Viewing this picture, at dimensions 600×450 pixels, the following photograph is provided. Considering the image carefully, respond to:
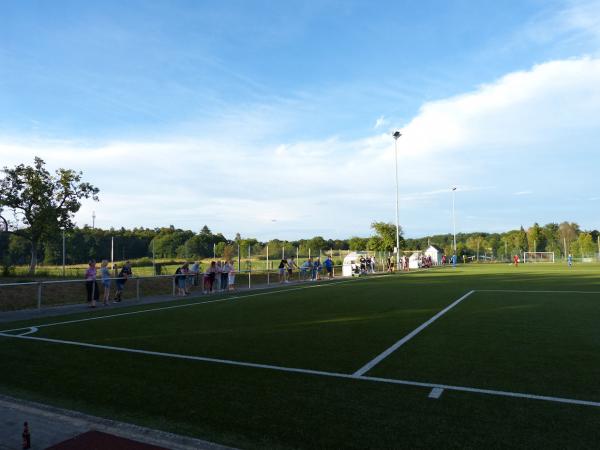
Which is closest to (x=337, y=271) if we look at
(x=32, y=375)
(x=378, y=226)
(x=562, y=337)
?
(x=378, y=226)

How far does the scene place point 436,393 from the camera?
4.98 metres

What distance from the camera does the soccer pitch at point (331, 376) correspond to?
3.98 m

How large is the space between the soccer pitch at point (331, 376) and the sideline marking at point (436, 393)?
0.02 meters

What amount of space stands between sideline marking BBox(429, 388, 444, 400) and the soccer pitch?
0.07 feet

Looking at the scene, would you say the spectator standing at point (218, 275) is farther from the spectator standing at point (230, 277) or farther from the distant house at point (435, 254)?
the distant house at point (435, 254)

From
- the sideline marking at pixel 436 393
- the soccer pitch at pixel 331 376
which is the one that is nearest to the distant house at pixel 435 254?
the soccer pitch at pixel 331 376

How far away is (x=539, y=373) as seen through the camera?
19.0ft

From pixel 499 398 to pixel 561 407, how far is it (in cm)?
58

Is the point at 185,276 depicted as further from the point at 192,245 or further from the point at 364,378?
the point at 192,245

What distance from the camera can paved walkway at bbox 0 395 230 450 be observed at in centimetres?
373

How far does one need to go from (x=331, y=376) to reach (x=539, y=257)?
283 ft

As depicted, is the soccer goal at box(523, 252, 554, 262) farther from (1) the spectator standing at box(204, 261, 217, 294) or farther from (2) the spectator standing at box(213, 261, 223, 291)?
(1) the spectator standing at box(204, 261, 217, 294)

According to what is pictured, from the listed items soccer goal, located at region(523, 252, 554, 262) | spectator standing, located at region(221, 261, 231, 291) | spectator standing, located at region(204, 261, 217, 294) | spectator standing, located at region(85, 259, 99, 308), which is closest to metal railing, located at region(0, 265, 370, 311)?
spectator standing, located at region(85, 259, 99, 308)

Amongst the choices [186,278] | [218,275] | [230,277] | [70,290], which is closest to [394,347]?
[218,275]
